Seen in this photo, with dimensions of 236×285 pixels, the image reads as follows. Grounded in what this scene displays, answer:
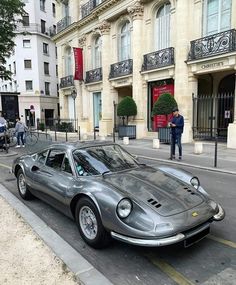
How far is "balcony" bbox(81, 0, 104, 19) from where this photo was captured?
74.2 ft

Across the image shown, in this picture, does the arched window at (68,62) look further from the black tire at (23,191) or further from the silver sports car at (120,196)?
the silver sports car at (120,196)

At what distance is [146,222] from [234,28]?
13.3 meters

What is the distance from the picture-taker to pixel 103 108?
22.5 meters

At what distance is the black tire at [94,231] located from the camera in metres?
3.36

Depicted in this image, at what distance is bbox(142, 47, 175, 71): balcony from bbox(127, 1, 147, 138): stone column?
53cm

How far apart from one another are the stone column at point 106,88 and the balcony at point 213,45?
851 cm

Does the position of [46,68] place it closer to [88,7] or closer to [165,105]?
[88,7]

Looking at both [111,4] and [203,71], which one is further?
[111,4]

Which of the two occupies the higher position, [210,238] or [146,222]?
[146,222]

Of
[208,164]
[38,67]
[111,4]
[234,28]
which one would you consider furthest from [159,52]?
[38,67]

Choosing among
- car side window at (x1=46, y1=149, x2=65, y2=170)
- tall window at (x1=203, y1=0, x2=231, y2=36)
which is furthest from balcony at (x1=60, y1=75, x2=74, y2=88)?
car side window at (x1=46, y1=149, x2=65, y2=170)

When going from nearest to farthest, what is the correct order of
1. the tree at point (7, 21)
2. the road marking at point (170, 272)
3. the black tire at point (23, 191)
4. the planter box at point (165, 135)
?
1. the road marking at point (170, 272)
2. the black tire at point (23, 191)
3. the tree at point (7, 21)
4. the planter box at point (165, 135)

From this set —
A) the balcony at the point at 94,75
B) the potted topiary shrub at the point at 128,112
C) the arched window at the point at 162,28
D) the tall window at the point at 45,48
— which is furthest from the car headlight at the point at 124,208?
the tall window at the point at 45,48

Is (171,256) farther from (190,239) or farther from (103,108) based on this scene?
(103,108)
